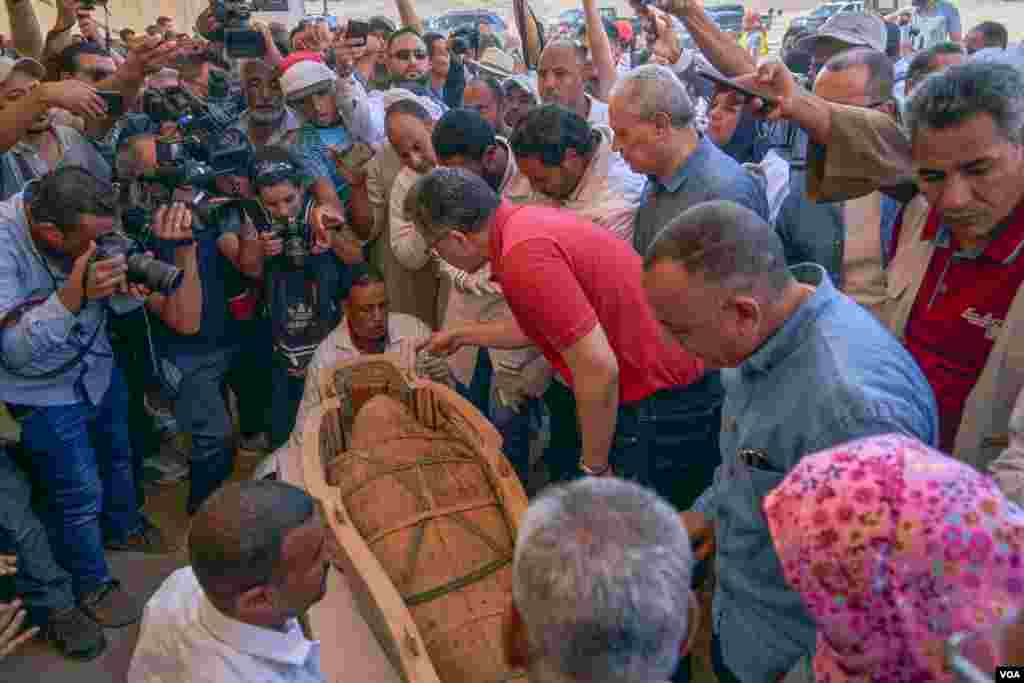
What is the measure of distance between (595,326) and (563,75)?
106 inches

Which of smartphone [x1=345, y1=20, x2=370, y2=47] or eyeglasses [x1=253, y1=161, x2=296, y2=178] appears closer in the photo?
eyeglasses [x1=253, y1=161, x2=296, y2=178]

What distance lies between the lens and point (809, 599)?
1.22 metres

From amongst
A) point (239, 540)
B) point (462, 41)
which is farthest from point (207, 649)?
point (462, 41)

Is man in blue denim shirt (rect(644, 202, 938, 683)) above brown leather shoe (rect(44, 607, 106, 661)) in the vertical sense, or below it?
above

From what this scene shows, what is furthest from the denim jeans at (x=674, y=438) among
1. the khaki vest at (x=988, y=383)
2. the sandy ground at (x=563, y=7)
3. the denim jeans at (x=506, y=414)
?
the sandy ground at (x=563, y=7)

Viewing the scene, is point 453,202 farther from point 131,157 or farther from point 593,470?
point 131,157

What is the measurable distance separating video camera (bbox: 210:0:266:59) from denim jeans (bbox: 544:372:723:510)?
3554 mm

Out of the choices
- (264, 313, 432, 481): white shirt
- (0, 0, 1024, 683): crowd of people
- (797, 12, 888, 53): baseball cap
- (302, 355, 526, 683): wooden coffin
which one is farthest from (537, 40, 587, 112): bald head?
(302, 355, 526, 683): wooden coffin

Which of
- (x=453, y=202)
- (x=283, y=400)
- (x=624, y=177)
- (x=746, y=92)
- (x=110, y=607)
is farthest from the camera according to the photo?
(x=283, y=400)

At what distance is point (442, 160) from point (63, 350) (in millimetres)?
→ 1784

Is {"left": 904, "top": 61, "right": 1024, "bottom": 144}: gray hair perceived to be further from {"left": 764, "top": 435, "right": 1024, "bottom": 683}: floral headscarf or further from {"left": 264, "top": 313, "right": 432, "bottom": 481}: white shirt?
{"left": 264, "top": 313, "right": 432, "bottom": 481}: white shirt

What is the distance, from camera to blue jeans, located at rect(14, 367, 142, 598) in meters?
3.22

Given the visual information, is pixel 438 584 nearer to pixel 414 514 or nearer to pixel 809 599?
pixel 414 514

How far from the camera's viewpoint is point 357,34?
6.60 meters
